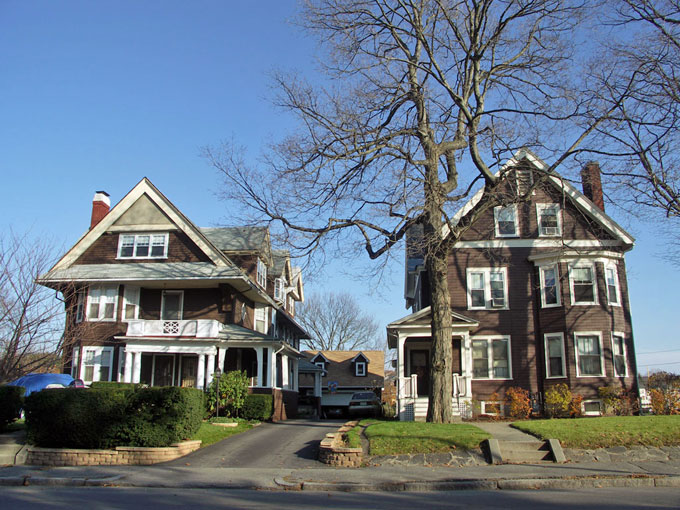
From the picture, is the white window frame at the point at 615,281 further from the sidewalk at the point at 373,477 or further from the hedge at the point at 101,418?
the hedge at the point at 101,418

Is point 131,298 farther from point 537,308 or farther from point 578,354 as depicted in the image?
point 578,354

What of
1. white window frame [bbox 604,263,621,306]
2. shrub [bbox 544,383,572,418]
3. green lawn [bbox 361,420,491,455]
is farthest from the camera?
white window frame [bbox 604,263,621,306]

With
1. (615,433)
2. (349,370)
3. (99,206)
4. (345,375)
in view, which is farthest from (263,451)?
(349,370)

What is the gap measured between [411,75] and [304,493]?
13295 mm

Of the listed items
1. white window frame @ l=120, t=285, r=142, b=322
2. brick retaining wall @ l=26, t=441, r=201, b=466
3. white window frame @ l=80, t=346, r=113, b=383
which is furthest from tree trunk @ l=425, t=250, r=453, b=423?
white window frame @ l=80, t=346, r=113, b=383

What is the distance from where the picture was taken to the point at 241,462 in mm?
13578

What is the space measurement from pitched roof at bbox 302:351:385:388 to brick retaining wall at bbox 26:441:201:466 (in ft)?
115

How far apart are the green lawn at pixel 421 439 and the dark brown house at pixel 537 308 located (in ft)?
27.1

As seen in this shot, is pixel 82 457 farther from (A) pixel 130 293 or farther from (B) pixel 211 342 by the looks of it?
(A) pixel 130 293

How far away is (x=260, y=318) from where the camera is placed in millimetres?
31703

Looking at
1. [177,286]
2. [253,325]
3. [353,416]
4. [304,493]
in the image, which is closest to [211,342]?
[177,286]

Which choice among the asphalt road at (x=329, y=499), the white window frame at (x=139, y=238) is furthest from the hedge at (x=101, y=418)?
the white window frame at (x=139, y=238)

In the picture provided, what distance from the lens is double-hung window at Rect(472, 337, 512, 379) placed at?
24.0 m

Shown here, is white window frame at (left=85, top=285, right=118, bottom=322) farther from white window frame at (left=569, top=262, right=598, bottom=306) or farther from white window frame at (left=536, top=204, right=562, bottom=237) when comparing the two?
white window frame at (left=569, top=262, right=598, bottom=306)
